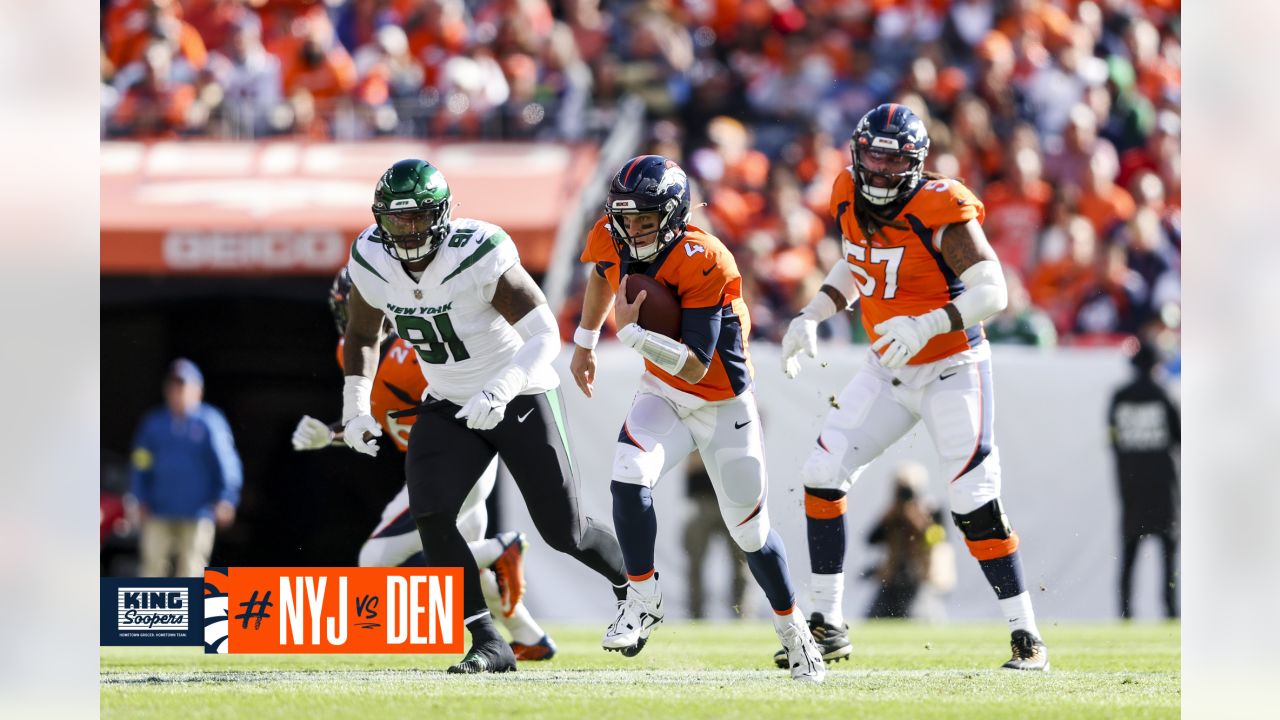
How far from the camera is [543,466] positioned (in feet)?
18.4

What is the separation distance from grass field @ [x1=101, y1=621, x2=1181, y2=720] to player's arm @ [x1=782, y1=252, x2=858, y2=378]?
1119mm

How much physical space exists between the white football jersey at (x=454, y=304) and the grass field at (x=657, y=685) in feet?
3.39

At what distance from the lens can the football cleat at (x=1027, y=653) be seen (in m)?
5.76

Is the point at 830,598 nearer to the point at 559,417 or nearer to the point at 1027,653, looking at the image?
the point at 1027,653

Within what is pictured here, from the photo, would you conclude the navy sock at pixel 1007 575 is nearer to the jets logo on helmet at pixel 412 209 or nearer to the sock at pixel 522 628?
the sock at pixel 522 628

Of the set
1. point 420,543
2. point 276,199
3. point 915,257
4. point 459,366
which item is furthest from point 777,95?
point 459,366

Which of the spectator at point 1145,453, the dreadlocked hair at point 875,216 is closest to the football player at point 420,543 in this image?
the dreadlocked hair at point 875,216

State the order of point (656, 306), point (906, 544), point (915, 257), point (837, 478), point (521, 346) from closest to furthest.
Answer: point (656, 306) → point (521, 346) → point (915, 257) → point (837, 478) → point (906, 544)

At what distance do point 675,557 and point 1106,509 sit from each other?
2295mm

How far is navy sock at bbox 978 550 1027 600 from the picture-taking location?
5770 mm

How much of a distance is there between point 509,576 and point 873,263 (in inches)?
71.4

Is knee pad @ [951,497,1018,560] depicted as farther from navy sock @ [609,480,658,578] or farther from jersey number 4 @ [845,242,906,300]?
navy sock @ [609,480,658,578]

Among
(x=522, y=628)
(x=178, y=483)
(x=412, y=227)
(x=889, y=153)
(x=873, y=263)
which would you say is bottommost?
(x=522, y=628)
